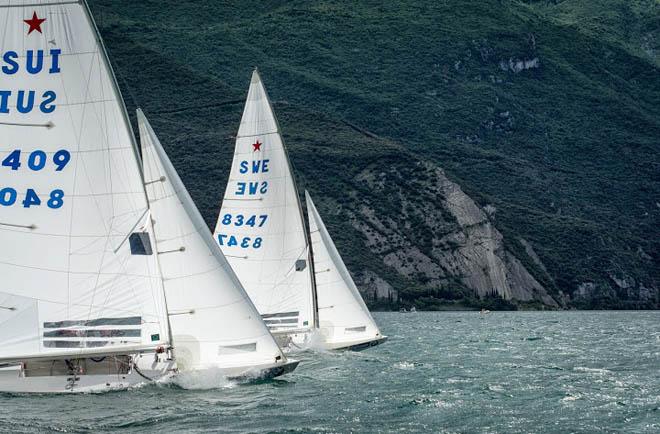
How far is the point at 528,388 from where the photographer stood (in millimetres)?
35312

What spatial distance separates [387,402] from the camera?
31547mm

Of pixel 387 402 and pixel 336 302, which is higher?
pixel 336 302

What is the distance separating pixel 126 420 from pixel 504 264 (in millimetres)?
135576

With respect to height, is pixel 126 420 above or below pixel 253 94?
below

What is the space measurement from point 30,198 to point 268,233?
18974 millimetres

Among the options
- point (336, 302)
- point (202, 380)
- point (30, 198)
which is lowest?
point (202, 380)

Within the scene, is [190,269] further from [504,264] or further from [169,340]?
[504,264]

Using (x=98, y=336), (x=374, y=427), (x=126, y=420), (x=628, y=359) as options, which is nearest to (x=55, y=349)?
(x=98, y=336)

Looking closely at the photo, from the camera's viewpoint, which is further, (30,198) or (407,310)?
(407,310)

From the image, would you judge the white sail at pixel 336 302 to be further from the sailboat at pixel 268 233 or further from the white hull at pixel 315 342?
the sailboat at pixel 268 233

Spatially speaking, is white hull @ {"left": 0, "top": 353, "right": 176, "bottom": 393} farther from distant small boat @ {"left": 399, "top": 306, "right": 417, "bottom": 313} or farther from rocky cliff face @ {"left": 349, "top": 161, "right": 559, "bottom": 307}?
rocky cliff face @ {"left": 349, "top": 161, "right": 559, "bottom": 307}

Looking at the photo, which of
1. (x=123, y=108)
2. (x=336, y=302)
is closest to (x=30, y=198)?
(x=123, y=108)

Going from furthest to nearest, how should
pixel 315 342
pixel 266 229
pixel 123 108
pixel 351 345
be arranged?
pixel 351 345
pixel 315 342
pixel 266 229
pixel 123 108

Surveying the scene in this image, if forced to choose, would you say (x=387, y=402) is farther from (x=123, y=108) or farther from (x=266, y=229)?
(x=266, y=229)
